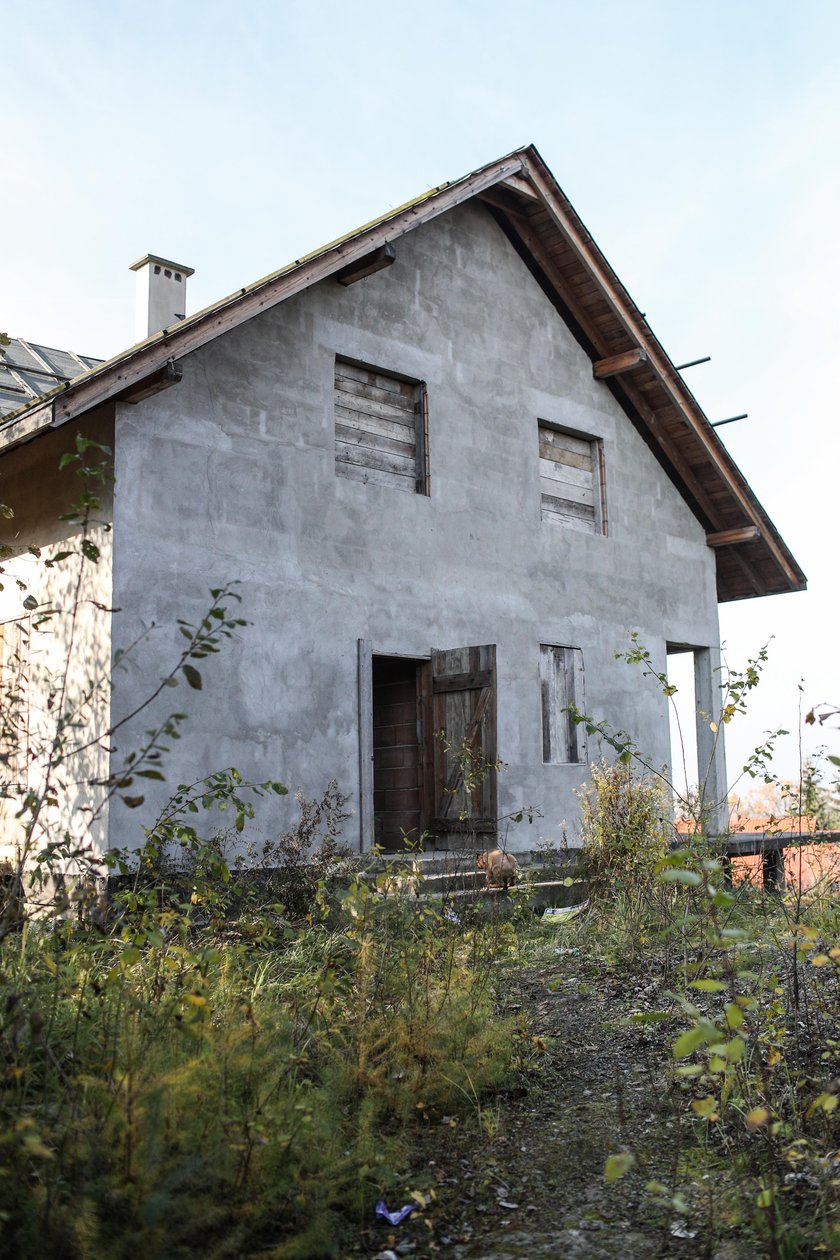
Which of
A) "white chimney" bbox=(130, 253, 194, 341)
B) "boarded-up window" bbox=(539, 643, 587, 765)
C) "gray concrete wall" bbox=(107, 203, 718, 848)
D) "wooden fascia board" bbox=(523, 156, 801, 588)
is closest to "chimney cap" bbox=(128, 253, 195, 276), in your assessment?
Result: "white chimney" bbox=(130, 253, 194, 341)

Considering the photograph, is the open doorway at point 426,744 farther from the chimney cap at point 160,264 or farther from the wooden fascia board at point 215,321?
the chimney cap at point 160,264

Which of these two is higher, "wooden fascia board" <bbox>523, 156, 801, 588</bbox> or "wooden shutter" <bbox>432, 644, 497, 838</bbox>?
"wooden fascia board" <bbox>523, 156, 801, 588</bbox>

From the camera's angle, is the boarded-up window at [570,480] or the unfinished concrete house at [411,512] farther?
the boarded-up window at [570,480]

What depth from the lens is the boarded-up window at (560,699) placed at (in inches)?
425

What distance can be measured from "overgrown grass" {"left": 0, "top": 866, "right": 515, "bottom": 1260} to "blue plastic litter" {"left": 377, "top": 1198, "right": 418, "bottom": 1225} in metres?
0.05

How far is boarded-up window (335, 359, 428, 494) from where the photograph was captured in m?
9.56

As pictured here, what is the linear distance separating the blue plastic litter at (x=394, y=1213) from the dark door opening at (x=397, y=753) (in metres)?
6.52

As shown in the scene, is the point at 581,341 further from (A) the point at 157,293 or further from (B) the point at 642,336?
(A) the point at 157,293

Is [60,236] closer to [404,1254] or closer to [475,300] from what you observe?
[475,300]

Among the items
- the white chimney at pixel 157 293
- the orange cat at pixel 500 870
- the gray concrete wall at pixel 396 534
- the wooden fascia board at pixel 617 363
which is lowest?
the orange cat at pixel 500 870

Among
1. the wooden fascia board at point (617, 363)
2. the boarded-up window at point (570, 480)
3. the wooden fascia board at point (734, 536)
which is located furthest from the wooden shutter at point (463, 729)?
the wooden fascia board at point (734, 536)

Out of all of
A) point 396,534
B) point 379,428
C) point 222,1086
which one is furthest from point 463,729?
point 222,1086

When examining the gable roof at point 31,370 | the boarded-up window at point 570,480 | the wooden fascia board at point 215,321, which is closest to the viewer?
the wooden fascia board at point 215,321

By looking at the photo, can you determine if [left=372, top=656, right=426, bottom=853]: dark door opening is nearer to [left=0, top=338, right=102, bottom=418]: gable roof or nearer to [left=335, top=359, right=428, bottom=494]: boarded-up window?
[left=335, top=359, right=428, bottom=494]: boarded-up window
